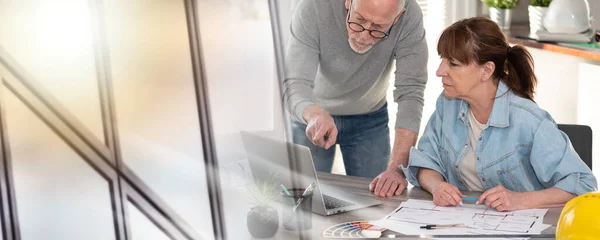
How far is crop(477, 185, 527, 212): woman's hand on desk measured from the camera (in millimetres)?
1628

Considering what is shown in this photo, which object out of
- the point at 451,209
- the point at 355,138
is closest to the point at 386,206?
the point at 451,209

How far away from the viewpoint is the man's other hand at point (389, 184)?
1.78 m

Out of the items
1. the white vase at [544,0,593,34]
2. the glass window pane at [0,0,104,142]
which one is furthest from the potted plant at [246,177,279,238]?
the white vase at [544,0,593,34]

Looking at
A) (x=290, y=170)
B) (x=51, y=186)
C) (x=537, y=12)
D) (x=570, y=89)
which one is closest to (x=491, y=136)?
(x=290, y=170)

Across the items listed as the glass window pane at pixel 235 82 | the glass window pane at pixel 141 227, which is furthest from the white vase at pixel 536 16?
the glass window pane at pixel 141 227

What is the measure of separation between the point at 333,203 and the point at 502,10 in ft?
7.28

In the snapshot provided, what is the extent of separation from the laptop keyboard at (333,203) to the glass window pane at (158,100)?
26 cm

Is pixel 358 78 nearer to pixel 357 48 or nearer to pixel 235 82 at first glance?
pixel 357 48

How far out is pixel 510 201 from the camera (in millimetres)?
1634

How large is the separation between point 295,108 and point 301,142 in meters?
0.40

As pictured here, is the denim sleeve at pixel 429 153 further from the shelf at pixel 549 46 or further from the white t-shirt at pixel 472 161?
the shelf at pixel 549 46

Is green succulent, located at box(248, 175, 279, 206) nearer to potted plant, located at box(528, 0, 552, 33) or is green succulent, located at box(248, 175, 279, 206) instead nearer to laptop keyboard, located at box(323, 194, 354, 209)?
laptop keyboard, located at box(323, 194, 354, 209)

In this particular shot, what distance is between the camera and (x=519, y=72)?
5.82ft

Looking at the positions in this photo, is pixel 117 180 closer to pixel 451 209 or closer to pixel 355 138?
pixel 451 209
